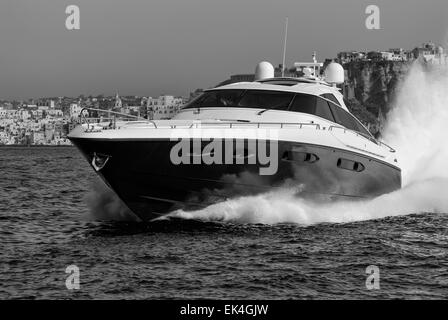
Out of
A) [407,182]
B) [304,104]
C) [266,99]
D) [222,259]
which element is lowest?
[222,259]

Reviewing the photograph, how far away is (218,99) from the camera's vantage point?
19375mm

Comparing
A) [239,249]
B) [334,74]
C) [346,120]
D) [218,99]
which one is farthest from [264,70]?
[239,249]

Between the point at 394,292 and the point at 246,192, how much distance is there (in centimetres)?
550

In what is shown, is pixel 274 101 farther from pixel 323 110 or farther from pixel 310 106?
pixel 323 110

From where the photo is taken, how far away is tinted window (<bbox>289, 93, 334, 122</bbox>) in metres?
18.7

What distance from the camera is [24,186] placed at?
3384 cm

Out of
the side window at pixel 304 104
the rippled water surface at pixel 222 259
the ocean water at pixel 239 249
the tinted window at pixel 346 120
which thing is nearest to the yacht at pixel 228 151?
the side window at pixel 304 104

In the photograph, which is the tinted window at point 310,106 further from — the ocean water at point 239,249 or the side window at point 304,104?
the ocean water at point 239,249

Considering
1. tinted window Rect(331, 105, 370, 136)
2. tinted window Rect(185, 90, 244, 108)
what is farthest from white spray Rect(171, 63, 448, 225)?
tinted window Rect(185, 90, 244, 108)

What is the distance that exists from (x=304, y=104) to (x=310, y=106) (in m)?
0.16

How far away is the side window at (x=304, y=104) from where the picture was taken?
1870 centimetres

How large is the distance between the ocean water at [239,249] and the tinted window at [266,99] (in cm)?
247

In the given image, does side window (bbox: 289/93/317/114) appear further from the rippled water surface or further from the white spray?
the rippled water surface

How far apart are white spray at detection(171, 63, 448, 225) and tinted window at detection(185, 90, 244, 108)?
9.76 ft
